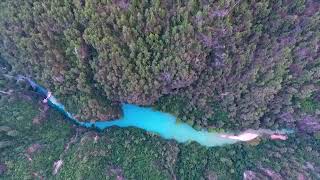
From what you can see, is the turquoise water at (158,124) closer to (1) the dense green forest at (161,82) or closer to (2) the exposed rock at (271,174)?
(1) the dense green forest at (161,82)

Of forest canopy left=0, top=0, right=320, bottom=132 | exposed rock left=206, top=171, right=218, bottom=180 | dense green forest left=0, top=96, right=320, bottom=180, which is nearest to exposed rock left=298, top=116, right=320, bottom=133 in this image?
forest canopy left=0, top=0, right=320, bottom=132

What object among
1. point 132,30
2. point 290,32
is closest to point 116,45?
point 132,30

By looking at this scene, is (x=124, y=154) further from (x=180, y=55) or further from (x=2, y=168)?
(x=180, y=55)

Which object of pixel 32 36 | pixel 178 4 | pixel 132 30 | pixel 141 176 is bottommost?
pixel 141 176

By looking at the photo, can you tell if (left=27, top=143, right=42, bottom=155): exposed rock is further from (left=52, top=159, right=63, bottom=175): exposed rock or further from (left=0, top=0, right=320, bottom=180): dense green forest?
(left=52, top=159, right=63, bottom=175): exposed rock

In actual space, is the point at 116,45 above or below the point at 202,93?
above

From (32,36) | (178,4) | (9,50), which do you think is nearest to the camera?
(178,4)

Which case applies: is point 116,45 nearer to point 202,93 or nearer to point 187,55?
point 187,55
